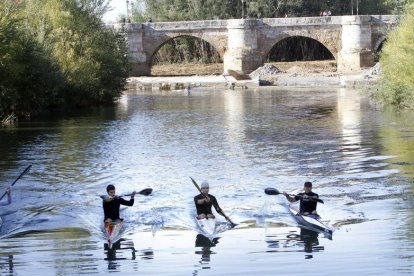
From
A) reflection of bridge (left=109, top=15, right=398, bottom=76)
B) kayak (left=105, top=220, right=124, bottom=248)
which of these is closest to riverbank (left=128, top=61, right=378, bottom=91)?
reflection of bridge (left=109, top=15, right=398, bottom=76)

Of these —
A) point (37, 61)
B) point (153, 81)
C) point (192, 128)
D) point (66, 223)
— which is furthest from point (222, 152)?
point (153, 81)

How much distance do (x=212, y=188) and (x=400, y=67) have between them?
18.0 metres

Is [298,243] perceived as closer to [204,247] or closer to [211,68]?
[204,247]

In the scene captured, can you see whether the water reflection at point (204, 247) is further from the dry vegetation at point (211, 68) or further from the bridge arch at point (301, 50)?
the bridge arch at point (301, 50)

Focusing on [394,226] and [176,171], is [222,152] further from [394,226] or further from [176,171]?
[394,226]

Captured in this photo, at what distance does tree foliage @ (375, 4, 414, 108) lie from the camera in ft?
125

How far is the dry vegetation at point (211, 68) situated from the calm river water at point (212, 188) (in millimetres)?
27888

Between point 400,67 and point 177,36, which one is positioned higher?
point 177,36

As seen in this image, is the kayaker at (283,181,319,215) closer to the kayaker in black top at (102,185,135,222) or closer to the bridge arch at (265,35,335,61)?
the kayaker in black top at (102,185,135,222)

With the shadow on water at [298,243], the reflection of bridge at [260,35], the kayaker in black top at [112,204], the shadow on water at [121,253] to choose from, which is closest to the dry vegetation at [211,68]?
the reflection of bridge at [260,35]

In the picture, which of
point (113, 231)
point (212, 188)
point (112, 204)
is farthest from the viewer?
point (212, 188)

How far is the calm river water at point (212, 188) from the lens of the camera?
50.4 ft

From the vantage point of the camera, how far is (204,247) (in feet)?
53.9

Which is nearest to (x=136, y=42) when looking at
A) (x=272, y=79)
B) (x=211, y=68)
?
(x=211, y=68)
